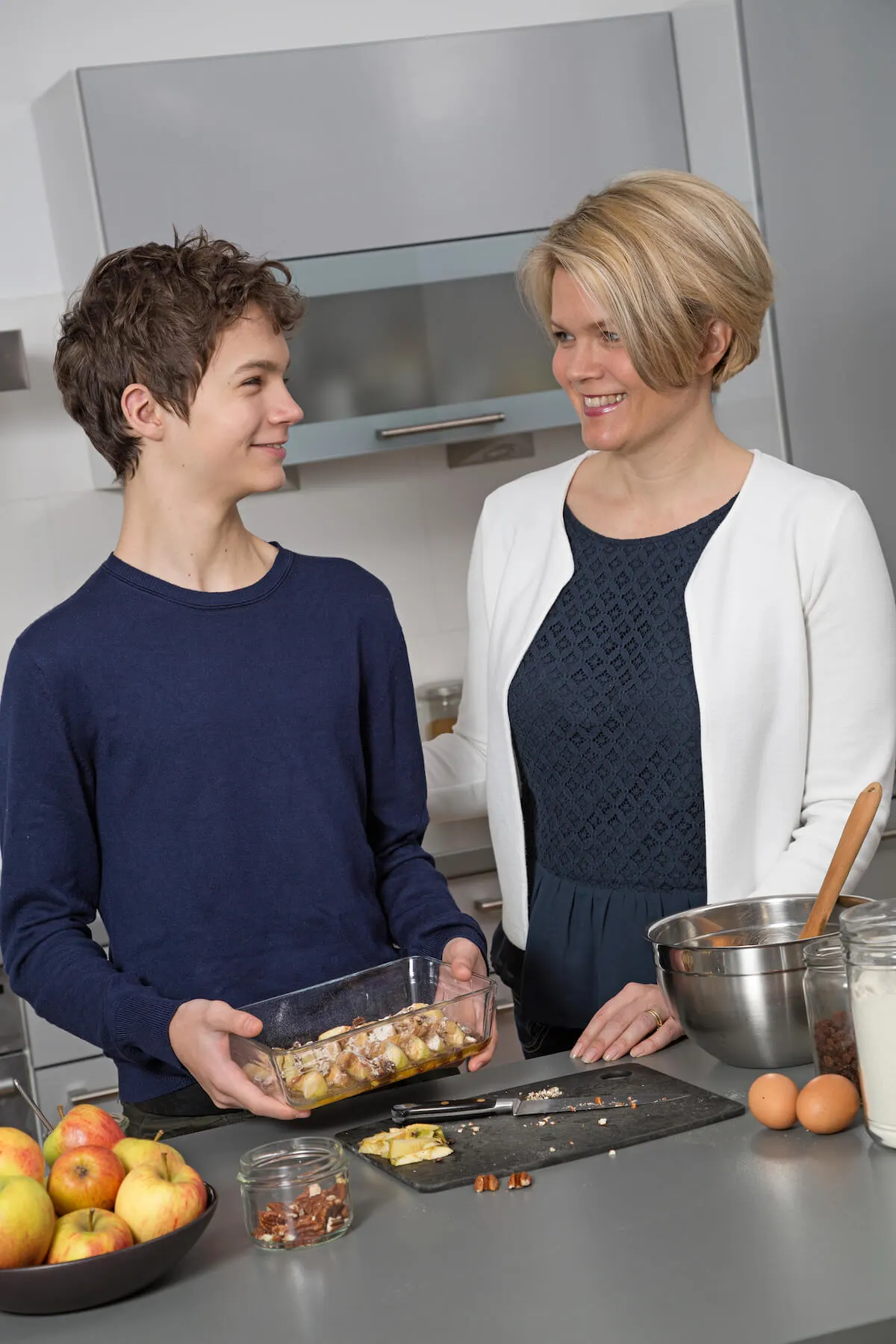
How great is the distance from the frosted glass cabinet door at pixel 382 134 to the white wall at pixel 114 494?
9cm

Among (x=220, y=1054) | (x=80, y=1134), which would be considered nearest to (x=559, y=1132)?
(x=220, y=1054)

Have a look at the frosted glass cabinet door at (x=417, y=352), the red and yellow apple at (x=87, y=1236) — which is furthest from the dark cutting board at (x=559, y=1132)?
the frosted glass cabinet door at (x=417, y=352)

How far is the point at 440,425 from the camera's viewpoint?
2.91 m

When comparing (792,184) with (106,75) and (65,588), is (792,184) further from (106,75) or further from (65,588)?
(65,588)

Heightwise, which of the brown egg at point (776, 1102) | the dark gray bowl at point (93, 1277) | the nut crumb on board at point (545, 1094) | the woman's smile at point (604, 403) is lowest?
the nut crumb on board at point (545, 1094)

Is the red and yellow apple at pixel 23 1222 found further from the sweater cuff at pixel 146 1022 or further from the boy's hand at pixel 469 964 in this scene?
the boy's hand at pixel 469 964

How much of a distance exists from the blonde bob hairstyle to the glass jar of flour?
801 millimetres

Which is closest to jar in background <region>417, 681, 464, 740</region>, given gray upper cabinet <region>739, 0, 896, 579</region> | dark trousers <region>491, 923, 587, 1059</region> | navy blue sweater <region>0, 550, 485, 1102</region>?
gray upper cabinet <region>739, 0, 896, 579</region>

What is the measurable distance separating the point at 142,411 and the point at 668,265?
2.03 ft

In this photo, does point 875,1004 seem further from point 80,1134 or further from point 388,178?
point 388,178

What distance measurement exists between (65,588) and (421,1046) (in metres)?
2.02

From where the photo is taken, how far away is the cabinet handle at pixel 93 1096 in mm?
2568

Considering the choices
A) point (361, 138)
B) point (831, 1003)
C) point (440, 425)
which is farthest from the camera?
point (440, 425)

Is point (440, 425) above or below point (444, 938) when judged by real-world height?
above
